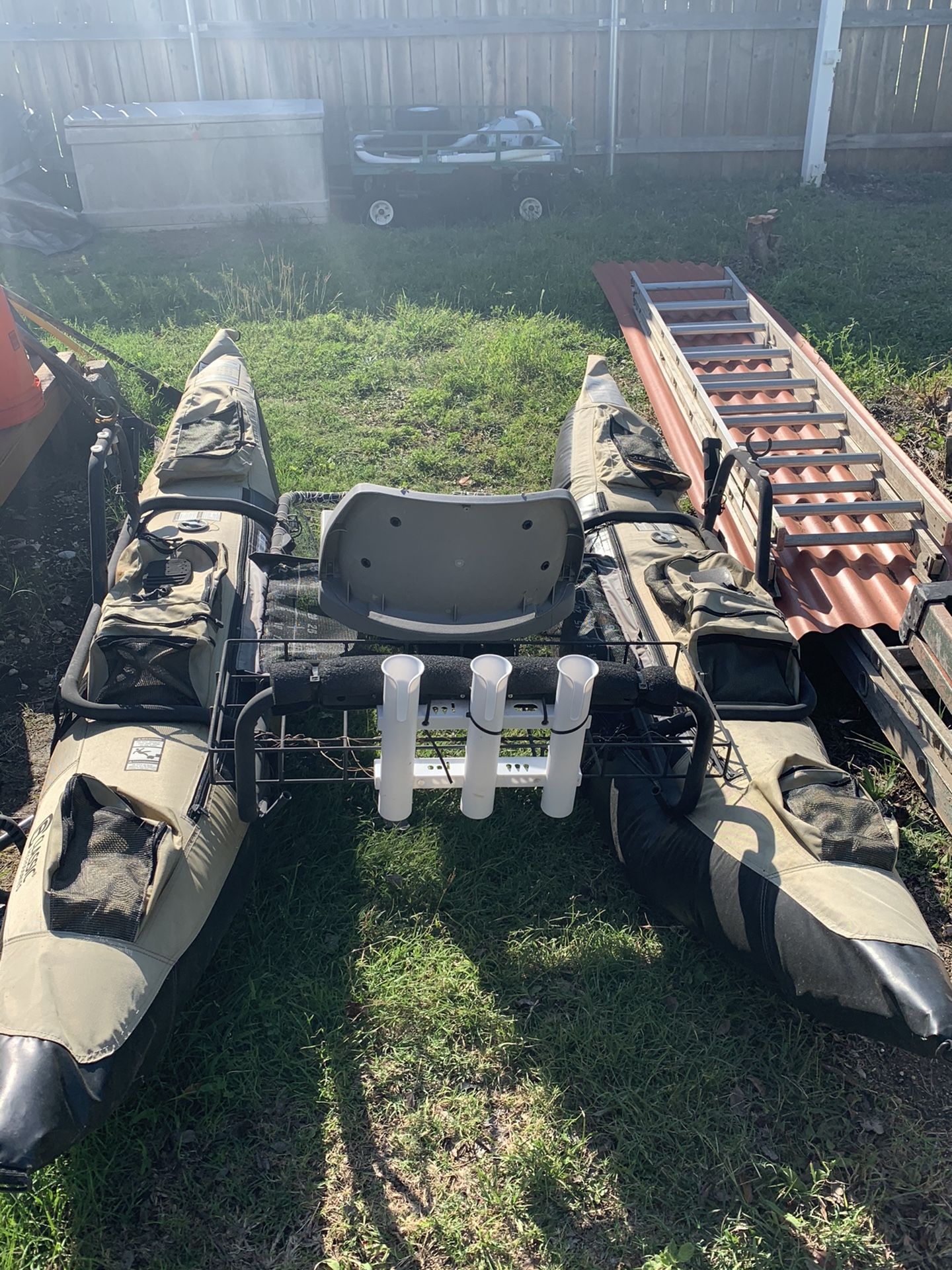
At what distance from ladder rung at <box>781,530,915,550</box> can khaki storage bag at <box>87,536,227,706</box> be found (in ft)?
9.63

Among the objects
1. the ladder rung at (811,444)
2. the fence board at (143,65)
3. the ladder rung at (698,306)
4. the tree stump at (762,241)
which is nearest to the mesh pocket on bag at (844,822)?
the ladder rung at (811,444)

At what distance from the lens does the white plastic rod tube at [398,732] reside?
2.89m

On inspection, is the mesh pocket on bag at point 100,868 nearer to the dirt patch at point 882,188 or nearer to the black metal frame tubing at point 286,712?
the black metal frame tubing at point 286,712

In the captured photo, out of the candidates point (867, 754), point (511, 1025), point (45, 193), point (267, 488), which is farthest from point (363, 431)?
point (45, 193)

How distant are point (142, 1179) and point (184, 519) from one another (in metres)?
3.00

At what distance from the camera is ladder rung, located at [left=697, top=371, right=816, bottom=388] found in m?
6.83

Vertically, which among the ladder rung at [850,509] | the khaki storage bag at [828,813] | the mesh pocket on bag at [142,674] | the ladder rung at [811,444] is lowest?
the ladder rung at [811,444]

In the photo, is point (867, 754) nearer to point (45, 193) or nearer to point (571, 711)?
point (571, 711)

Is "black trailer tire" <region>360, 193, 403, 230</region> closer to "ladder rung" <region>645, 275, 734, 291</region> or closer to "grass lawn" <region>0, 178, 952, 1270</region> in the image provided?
"ladder rung" <region>645, 275, 734, 291</region>

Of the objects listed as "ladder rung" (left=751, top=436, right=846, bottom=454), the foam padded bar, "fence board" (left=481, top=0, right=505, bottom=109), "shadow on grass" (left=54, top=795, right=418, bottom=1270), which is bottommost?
"shadow on grass" (left=54, top=795, right=418, bottom=1270)

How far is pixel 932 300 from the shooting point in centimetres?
878

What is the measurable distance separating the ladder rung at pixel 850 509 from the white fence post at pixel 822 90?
29.3 feet

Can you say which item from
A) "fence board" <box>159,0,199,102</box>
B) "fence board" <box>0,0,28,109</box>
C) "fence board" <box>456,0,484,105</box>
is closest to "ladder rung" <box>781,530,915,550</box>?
"fence board" <box>456,0,484,105</box>

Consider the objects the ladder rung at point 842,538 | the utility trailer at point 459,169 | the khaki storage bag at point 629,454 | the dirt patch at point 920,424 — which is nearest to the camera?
the ladder rung at point 842,538
